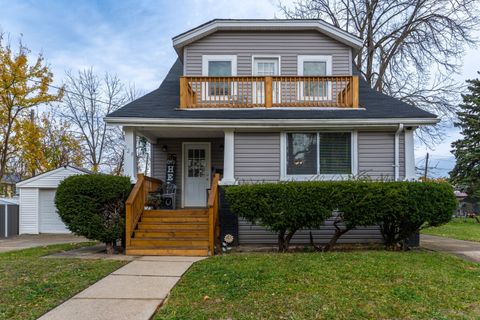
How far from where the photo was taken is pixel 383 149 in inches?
343

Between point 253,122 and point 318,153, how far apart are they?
1.86m

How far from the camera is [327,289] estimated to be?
439cm

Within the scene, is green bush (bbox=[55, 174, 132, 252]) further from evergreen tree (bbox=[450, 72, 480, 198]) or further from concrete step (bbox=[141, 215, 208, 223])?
evergreen tree (bbox=[450, 72, 480, 198])

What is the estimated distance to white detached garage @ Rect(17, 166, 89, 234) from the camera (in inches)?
569

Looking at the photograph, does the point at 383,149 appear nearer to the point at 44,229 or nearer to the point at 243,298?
the point at 243,298

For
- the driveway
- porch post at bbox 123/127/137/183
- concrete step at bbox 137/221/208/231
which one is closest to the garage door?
the driveway

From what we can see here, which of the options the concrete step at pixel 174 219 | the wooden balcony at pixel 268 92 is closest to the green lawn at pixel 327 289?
the concrete step at pixel 174 219

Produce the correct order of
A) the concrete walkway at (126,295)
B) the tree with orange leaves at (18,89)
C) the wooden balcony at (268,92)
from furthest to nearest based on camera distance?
1. the tree with orange leaves at (18,89)
2. the wooden balcony at (268,92)
3. the concrete walkway at (126,295)

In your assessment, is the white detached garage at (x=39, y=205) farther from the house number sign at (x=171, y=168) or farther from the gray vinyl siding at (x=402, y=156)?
the gray vinyl siding at (x=402, y=156)

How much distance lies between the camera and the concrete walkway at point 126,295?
3639 mm

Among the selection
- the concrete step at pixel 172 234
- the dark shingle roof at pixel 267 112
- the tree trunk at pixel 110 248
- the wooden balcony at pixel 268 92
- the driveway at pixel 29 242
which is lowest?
the driveway at pixel 29 242

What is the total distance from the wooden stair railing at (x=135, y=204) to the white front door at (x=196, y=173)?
6.20 ft

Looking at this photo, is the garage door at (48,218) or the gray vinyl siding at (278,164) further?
the garage door at (48,218)

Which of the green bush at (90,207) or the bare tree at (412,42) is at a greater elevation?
the bare tree at (412,42)
